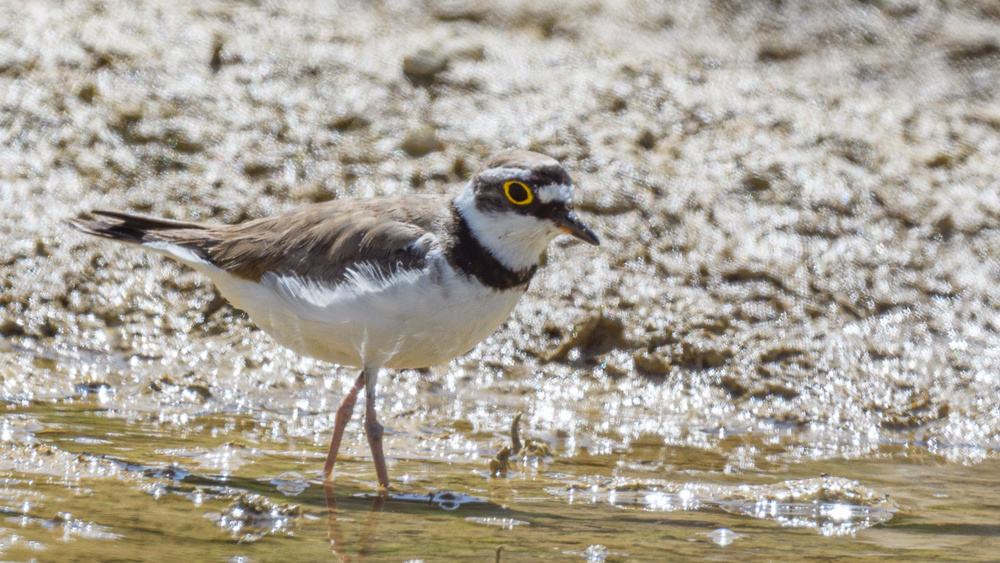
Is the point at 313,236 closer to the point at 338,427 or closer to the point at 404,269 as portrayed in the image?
the point at 404,269

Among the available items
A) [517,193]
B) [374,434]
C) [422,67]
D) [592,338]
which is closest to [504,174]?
[517,193]

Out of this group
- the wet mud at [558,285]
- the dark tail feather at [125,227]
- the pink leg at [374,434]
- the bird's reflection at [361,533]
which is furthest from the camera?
the dark tail feather at [125,227]

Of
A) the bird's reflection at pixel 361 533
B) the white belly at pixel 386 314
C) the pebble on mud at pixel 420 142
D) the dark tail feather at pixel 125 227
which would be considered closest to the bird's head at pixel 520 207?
the white belly at pixel 386 314

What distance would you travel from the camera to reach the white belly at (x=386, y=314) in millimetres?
5109

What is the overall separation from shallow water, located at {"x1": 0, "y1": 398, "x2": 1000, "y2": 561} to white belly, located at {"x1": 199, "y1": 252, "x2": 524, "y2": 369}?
61cm

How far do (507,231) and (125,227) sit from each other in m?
2.24

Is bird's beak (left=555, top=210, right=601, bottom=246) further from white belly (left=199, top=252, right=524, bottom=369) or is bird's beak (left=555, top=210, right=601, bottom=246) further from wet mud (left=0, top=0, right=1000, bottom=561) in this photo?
wet mud (left=0, top=0, right=1000, bottom=561)

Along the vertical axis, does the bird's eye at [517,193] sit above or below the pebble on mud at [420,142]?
below

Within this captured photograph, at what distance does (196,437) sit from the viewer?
5.76 meters

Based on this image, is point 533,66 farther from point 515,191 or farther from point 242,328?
point 515,191

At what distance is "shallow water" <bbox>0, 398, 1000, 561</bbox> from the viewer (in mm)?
4242

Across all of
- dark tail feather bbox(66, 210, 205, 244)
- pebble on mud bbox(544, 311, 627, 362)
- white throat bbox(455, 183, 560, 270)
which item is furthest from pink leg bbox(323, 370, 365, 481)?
pebble on mud bbox(544, 311, 627, 362)

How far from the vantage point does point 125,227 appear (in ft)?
20.0

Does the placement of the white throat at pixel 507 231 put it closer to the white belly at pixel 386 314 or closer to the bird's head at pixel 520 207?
the bird's head at pixel 520 207
